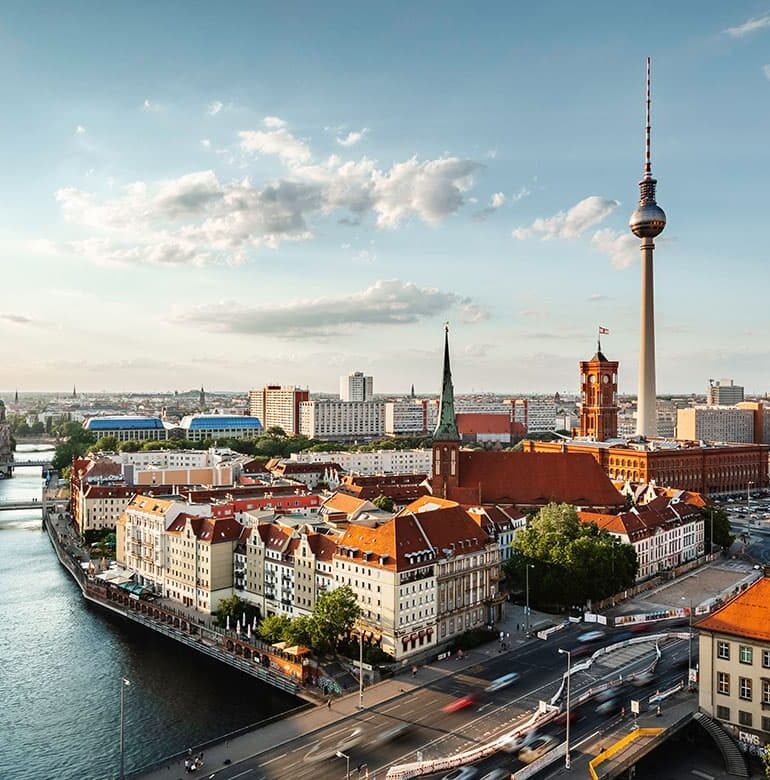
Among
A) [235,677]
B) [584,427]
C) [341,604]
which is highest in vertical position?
[584,427]

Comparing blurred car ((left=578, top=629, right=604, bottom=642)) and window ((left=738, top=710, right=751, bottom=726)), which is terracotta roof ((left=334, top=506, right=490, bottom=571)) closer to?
blurred car ((left=578, top=629, right=604, bottom=642))

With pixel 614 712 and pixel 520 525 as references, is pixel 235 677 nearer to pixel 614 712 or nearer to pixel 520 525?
pixel 614 712

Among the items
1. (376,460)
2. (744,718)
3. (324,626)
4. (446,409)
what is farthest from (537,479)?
(376,460)

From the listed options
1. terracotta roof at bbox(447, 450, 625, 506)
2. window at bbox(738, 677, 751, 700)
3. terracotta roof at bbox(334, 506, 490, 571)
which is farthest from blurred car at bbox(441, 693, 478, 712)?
terracotta roof at bbox(447, 450, 625, 506)

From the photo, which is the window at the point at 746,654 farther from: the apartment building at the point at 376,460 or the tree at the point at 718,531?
the apartment building at the point at 376,460

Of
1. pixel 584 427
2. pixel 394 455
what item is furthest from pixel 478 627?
pixel 394 455

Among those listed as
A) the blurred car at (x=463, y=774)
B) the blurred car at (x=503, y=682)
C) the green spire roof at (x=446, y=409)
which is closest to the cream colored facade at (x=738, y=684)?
the blurred car at (x=503, y=682)
